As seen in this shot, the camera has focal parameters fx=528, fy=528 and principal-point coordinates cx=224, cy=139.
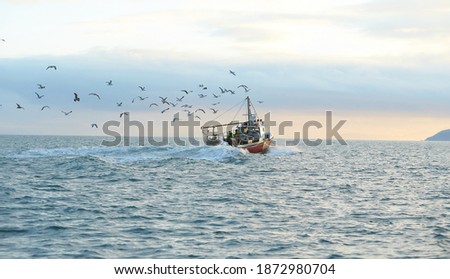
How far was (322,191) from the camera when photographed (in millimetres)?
35719

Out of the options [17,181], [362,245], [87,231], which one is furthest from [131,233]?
[17,181]

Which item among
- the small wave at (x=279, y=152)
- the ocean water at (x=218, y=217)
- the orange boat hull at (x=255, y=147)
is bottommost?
the ocean water at (x=218, y=217)

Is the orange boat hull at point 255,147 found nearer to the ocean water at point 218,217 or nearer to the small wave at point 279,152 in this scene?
the small wave at point 279,152

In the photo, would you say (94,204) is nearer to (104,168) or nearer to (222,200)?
(222,200)

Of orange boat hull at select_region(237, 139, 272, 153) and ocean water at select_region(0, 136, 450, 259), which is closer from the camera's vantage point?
ocean water at select_region(0, 136, 450, 259)

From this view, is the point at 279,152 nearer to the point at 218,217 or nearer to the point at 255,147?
the point at 255,147

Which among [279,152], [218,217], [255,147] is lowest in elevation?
[218,217]

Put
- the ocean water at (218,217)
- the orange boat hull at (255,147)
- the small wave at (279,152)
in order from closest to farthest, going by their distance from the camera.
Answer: the ocean water at (218,217), the orange boat hull at (255,147), the small wave at (279,152)

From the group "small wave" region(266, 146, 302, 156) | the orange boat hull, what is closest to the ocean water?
the orange boat hull

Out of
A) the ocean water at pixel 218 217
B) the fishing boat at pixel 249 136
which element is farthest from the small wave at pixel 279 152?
the ocean water at pixel 218 217

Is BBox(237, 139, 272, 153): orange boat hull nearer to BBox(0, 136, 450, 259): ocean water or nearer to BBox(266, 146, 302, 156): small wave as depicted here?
BBox(266, 146, 302, 156): small wave

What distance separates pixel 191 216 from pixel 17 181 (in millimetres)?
20169

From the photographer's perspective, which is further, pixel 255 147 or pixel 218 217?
pixel 255 147

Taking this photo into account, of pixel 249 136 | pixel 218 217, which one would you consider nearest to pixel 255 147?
pixel 249 136
